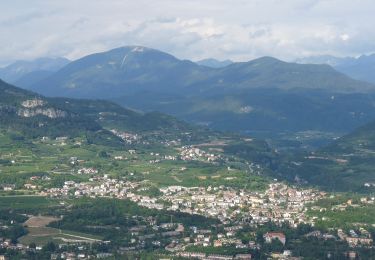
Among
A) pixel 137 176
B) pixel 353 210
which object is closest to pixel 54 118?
pixel 137 176

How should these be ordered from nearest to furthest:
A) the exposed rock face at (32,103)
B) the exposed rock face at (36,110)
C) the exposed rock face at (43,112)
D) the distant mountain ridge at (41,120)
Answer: the distant mountain ridge at (41,120), the exposed rock face at (43,112), the exposed rock face at (36,110), the exposed rock face at (32,103)

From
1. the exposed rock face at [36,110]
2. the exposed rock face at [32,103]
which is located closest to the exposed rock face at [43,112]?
the exposed rock face at [36,110]

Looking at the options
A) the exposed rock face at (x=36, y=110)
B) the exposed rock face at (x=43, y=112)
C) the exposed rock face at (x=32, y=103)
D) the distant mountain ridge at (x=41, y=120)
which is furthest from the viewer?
the exposed rock face at (x=32, y=103)

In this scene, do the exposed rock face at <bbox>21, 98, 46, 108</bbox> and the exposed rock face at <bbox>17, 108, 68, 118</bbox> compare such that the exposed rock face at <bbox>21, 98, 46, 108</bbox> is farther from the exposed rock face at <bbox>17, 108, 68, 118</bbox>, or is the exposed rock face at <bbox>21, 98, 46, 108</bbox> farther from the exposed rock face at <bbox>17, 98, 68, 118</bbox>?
the exposed rock face at <bbox>17, 108, 68, 118</bbox>

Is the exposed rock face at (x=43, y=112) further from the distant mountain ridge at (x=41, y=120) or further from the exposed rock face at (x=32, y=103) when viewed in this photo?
the exposed rock face at (x=32, y=103)

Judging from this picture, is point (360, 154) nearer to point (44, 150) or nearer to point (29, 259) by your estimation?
point (44, 150)

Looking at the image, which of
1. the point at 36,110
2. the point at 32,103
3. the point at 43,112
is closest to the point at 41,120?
the point at 43,112

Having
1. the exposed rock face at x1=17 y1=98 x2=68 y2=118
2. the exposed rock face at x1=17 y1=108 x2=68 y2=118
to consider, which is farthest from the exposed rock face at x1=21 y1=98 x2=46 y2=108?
the exposed rock face at x1=17 y1=108 x2=68 y2=118

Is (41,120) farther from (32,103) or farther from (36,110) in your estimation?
(32,103)
